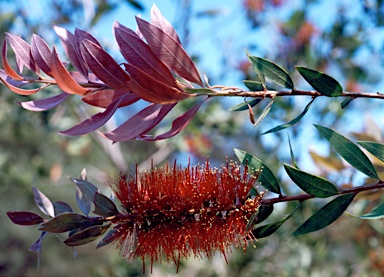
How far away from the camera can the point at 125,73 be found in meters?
0.70

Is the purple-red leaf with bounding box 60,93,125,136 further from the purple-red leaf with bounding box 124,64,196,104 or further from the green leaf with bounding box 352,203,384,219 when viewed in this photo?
the green leaf with bounding box 352,203,384,219

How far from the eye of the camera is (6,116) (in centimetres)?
353

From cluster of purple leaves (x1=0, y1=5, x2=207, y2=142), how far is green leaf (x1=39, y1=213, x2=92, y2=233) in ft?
0.45

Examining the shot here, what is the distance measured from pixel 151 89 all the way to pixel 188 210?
216 millimetres

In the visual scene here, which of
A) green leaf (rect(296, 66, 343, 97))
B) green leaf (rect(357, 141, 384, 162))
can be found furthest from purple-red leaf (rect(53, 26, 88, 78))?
green leaf (rect(357, 141, 384, 162))

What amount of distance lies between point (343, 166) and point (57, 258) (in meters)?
9.93

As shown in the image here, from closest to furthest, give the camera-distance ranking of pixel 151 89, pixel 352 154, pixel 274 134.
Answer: pixel 151 89, pixel 352 154, pixel 274 134

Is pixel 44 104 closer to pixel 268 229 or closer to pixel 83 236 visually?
pixel 83 236

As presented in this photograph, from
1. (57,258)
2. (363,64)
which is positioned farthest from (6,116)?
(57,258)

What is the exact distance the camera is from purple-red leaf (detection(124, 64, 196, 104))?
678 millimetres

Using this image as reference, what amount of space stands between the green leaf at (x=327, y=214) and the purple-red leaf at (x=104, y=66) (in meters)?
0.35

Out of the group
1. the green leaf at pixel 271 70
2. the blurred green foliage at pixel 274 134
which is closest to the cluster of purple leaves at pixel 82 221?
the green leaf at pixel 271 70

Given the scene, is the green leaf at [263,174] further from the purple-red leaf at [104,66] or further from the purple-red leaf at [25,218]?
the purple-red leaf at [25,218]

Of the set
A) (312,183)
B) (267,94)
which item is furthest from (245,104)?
(312,183)
